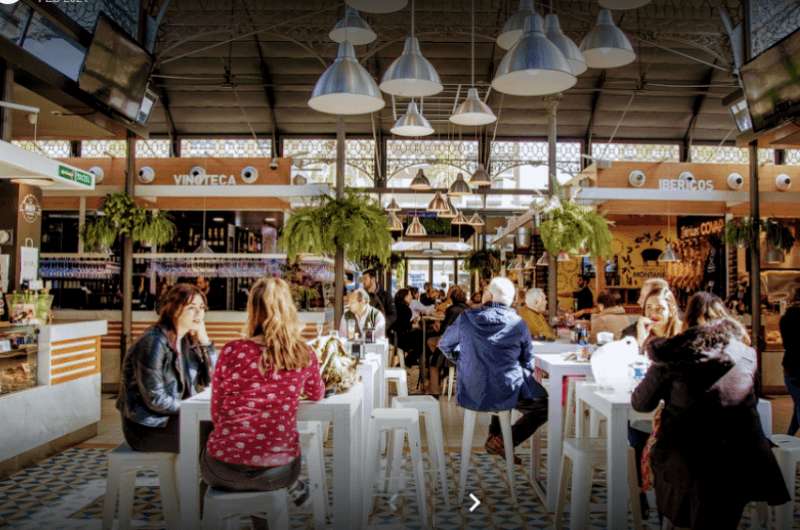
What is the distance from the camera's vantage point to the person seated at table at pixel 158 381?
390 cm

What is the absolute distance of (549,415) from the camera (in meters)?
4.98

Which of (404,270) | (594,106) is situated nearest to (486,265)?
(594,106)

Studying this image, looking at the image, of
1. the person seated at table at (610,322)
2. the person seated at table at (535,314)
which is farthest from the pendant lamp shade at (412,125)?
the person seated at table at (610,322)

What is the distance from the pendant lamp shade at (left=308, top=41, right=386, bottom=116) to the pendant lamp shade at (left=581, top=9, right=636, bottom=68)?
5.82 ft

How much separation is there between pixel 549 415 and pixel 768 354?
21.3 feet

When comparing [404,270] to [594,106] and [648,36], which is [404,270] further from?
[648,36]

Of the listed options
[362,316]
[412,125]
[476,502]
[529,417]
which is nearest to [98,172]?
[412,125]

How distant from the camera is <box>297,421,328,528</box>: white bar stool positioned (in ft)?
12.6

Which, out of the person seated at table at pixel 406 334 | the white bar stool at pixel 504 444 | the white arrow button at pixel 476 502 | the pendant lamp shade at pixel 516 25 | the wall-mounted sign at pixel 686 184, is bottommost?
the white arrow button at pixel 476 502

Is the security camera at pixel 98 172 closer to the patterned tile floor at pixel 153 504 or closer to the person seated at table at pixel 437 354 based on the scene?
the person seated at table at pixel 437 354

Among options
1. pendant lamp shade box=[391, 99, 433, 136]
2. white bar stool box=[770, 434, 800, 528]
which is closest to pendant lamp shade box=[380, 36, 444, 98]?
pendant lamp shade box=[391, 99, 433, 136]

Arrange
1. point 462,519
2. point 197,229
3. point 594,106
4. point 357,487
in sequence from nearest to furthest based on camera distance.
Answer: point 357,487 → point 462,519 → point 197,229 → point 594,106

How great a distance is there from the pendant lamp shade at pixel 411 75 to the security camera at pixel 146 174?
6.80 meters

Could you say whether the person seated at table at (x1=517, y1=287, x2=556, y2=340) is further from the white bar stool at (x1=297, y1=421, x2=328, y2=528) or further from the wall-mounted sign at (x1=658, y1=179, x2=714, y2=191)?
the wall-mounted sign at (x1=658, y1=179, x2=714, y2=191)
